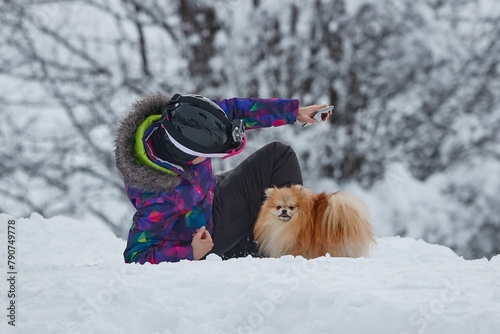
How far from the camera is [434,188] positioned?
9258 millimetres

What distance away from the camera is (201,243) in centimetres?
275

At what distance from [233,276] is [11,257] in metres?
1.20

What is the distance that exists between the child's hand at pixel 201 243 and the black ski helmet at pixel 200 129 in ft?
1.02

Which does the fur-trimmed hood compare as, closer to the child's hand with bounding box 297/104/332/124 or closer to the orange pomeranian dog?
the orange pomeranian dog

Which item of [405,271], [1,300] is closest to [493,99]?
[405,271]

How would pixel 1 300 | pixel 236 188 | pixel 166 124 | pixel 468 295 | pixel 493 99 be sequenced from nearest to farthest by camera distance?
1. pixel 468 295
2. pixel 1 300
3. pixel 166 124
4. pixel 236 188
5. pixel 493 99

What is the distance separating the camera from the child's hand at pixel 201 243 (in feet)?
9.02

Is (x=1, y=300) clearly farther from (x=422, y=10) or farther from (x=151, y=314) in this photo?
(x=422, y=10)

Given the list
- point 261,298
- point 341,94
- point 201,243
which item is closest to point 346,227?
point 201,243

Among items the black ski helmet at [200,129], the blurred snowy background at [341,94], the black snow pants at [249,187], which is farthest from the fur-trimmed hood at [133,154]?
the blurred snowy background at [341,94]

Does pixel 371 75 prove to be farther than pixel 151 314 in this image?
Yes

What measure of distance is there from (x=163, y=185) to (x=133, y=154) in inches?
8.4

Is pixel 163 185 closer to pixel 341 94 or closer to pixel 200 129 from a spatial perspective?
pixel 200 129

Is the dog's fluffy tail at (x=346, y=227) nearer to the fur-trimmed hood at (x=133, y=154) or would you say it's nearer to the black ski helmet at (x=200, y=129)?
the black ski helmet at (x=200, y=129)
